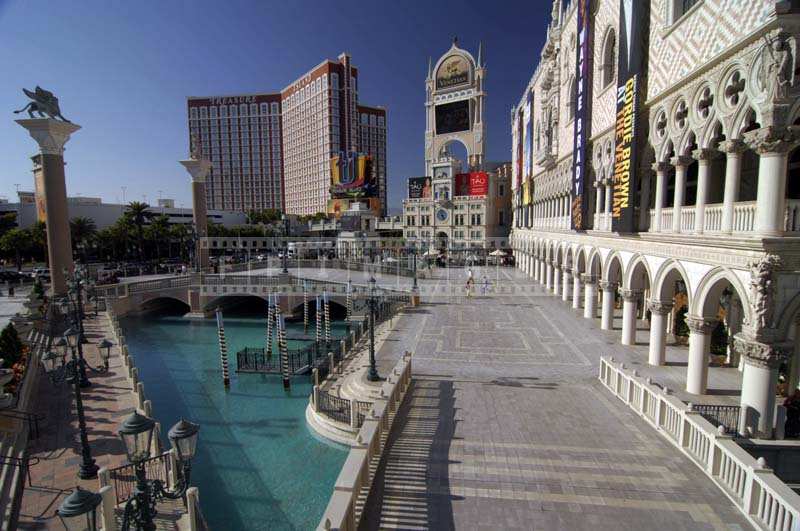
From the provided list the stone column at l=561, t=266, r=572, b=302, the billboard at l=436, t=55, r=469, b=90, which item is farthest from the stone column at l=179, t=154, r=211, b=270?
the billboard at l=436, t=55, r=469, b=90

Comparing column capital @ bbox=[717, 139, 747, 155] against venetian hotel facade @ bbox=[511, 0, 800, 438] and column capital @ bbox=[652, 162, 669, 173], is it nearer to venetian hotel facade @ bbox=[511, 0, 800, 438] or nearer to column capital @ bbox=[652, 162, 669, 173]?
venetian hotel facade @ bbox=[511, 0, 800, 438]

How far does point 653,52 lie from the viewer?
14039 millimetres

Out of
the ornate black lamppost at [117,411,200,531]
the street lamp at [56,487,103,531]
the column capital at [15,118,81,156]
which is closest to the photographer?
the street lamp at [56,487,103,531]

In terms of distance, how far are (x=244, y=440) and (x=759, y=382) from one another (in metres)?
14.7

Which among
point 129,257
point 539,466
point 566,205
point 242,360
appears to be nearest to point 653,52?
point 566,205

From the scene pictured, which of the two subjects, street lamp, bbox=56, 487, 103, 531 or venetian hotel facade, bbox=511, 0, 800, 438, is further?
venetian hotel facade, bbox=511, 0, 800, 438

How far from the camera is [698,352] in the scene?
453 inches

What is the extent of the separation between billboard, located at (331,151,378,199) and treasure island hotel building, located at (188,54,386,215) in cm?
2074

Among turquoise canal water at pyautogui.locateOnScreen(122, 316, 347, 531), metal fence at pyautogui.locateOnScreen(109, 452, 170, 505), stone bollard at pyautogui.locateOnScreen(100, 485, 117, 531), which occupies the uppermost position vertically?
stone bollard at pyautogui.locateOnScreen(100, 485, 117, 531)

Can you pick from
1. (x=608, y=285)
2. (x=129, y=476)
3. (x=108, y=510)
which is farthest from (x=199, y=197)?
(x=108, y=510)

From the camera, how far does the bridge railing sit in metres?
5.67

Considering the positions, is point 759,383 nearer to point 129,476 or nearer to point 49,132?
point 129,476

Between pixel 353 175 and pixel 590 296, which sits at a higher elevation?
pixel 353 175

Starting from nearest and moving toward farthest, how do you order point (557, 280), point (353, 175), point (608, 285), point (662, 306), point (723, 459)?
point (723, 459) < point (662, 306) < point (608, 285) < point (557, 280) < point (353, 175)
